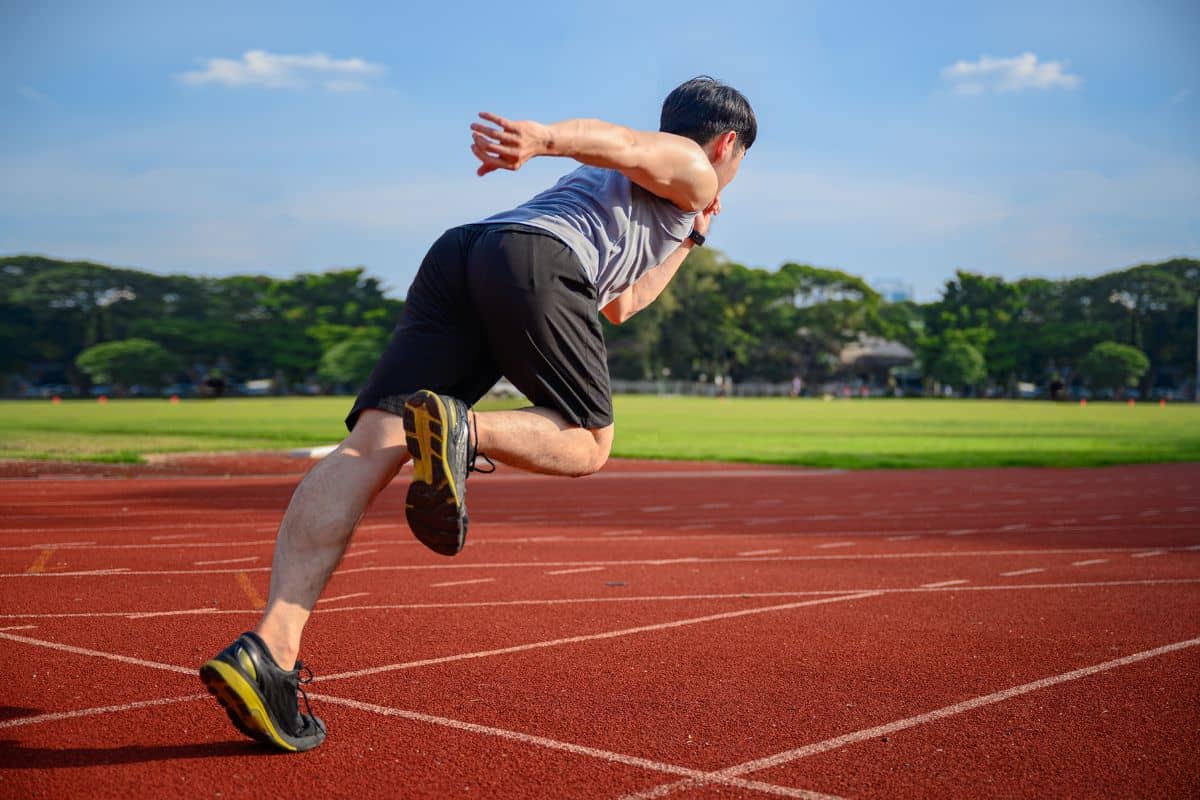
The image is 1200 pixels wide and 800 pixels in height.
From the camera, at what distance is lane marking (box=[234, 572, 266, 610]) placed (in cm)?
548

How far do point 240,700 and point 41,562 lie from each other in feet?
15.3

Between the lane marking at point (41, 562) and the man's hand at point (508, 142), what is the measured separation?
4.84 metres

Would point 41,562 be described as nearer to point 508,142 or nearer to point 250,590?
point 250,590

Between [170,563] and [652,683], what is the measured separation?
A: 4.13 m

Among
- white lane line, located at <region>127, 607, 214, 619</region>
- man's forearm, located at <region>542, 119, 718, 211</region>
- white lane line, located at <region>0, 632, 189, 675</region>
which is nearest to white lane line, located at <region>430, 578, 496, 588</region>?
white lane line, located at <region>127, 607, 214, 619</region>

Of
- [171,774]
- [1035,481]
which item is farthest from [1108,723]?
[1035,481]

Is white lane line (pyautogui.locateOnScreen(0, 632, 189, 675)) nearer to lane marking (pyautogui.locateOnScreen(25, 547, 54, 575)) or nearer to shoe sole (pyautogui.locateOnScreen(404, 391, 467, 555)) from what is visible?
shoe sole (pyautogui.locateOnScreen(404, 391, 467, 555))

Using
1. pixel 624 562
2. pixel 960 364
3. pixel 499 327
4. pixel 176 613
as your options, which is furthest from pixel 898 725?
pixel 960 364

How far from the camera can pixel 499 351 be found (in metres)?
3.10

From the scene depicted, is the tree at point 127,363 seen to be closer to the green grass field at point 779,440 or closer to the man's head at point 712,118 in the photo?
the green grass field at point 779,440

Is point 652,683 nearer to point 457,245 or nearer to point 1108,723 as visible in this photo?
point 1108,723

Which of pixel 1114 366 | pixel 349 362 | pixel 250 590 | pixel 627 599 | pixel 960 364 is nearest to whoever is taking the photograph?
pixel 627 599

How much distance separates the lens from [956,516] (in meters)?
11.0

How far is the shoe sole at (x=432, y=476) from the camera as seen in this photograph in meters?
2.82
